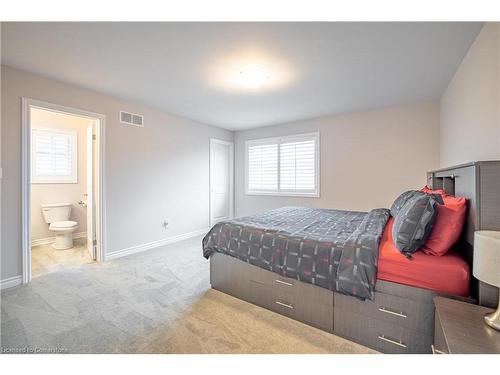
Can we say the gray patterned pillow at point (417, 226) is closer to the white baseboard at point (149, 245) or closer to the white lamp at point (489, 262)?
the white lamp at point (489, 262)

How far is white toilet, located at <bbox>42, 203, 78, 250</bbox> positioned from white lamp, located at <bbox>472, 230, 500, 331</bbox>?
478 centimetres

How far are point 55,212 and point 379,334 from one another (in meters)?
5.03

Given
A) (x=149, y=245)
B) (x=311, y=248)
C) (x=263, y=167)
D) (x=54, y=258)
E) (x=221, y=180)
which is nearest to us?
(x=311, y=248)

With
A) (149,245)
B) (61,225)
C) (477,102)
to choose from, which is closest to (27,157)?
(61,225)

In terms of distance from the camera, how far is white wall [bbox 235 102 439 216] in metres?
3.46

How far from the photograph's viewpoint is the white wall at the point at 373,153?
136 inches

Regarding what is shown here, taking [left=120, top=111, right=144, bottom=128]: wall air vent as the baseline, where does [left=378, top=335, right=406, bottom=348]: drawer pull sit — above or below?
below

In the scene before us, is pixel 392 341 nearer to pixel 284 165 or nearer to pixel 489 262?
pixel 489 262

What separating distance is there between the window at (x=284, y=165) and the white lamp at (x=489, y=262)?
133 inches

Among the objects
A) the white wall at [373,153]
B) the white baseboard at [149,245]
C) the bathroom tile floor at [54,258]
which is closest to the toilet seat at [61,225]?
the bathroom tile floor at [54,258]

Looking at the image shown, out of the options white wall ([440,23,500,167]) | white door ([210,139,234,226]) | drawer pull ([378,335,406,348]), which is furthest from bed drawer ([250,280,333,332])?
white door ([210,139,234,226])

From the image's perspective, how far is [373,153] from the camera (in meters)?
3.83

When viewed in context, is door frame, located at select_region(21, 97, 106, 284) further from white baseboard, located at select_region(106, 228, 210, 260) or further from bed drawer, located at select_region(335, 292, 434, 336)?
bed drawer, located at select_region(335, 292, 434, 336)
